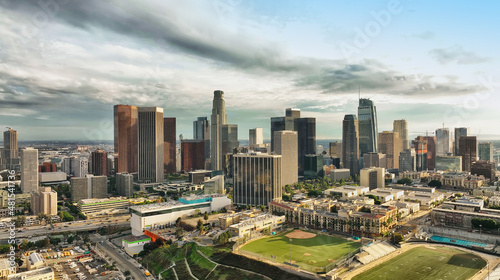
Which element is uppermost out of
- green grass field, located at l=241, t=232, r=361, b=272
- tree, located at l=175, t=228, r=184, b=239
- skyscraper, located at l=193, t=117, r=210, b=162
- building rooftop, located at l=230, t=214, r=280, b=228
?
skyscraper, located at l=193, t=117, r=210, b=162

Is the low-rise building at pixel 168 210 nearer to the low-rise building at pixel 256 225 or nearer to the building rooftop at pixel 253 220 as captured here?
the low-rise building at pixel 256 225

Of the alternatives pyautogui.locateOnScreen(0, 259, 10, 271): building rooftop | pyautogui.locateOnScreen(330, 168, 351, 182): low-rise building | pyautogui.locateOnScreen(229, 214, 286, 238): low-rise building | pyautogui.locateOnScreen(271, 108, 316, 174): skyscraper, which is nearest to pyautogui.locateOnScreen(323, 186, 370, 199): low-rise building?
→ pyautogui.locateOnScreen(229, 214, 286, 238): low-rise building

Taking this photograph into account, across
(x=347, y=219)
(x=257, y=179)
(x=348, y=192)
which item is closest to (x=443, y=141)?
(x=348, y=192)

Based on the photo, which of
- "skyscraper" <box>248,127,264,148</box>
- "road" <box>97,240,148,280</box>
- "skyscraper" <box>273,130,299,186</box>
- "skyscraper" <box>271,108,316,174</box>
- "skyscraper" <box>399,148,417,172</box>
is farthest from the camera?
"skyscraper" <box>248,127,264,148</box>

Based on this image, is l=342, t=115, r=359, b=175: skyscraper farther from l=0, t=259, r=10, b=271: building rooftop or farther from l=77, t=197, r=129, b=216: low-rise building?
l=0, t=259, r=10, b=271: building rooftop

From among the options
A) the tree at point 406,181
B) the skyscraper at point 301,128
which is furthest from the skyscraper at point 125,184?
the tree at point 406,181

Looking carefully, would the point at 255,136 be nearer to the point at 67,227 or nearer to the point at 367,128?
the point at 367,128

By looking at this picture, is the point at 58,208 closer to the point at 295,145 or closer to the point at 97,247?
the point at 97,247
